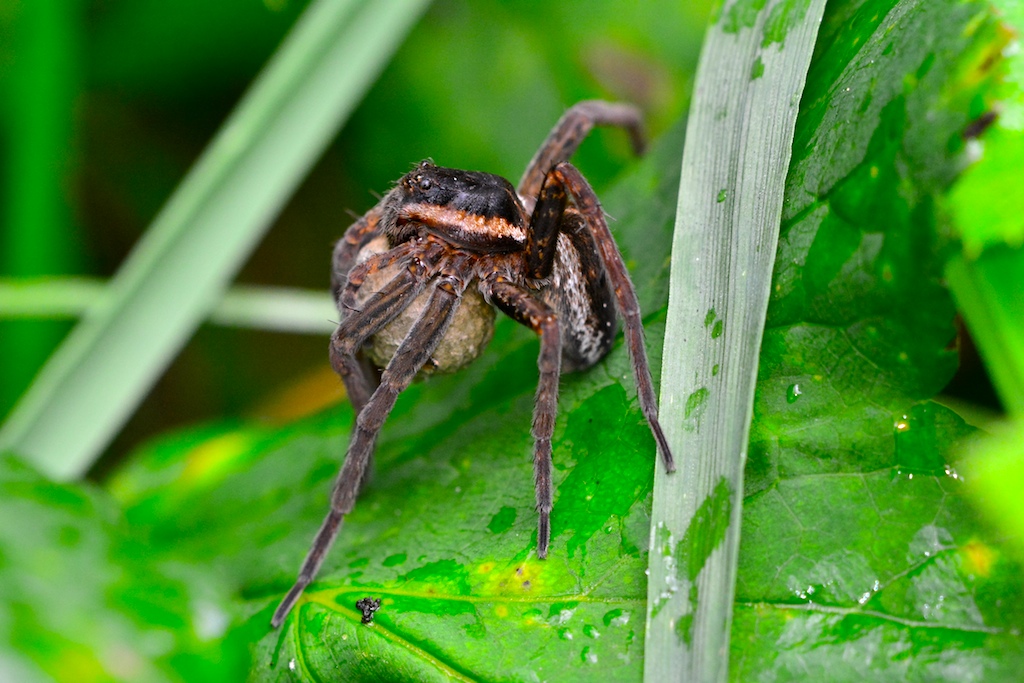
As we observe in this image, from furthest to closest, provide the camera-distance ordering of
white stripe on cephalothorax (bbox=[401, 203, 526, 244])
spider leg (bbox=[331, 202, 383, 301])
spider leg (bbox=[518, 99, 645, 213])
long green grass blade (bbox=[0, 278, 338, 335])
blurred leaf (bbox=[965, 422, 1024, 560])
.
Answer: long green grass blade (bbox=[0, 278, 338, 335]) → spider leg (bbox=[518, 99, 645, 213]) → spider leg (bbox=[331, 202, 383, 301]) → white stripe on cephalothorax (bbox=[401, 203, 526, 244]) → blurred leaf (bbox=[965, 422, 1024, 560])

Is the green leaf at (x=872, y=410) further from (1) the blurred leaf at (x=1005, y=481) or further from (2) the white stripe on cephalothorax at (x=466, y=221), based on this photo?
(2) the white stripe on cephalothorax at (x=466, y=221)

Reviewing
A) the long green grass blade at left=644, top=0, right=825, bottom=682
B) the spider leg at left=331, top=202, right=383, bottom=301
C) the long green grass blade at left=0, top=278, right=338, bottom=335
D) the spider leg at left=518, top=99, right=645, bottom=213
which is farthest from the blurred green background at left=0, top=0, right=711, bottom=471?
the long green grass blade at left=644, top=0, right=825, bottom=682

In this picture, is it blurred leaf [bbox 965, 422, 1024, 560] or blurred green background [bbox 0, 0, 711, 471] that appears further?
blurred green background [bbox 0, 0, 711, 471]

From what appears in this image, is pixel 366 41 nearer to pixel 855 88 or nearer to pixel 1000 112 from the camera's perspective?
pixel 855 88

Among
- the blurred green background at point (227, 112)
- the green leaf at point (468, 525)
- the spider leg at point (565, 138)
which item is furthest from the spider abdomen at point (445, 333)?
the blurred green background at point (227, 112)

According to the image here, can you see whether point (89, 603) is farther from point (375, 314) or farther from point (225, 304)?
point (225, 304)

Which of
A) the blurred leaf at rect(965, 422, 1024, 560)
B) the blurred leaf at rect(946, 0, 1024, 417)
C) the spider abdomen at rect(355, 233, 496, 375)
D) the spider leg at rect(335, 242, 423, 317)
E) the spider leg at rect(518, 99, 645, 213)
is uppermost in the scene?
the spider leg at rect(518, 99, 645, 213)

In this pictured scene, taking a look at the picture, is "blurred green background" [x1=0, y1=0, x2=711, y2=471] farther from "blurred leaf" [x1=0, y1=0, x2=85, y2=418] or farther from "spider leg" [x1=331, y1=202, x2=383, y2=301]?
"spider leg" [x1=331, y1=202, x2=383, y2=301]

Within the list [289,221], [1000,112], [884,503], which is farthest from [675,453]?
[289,221]
